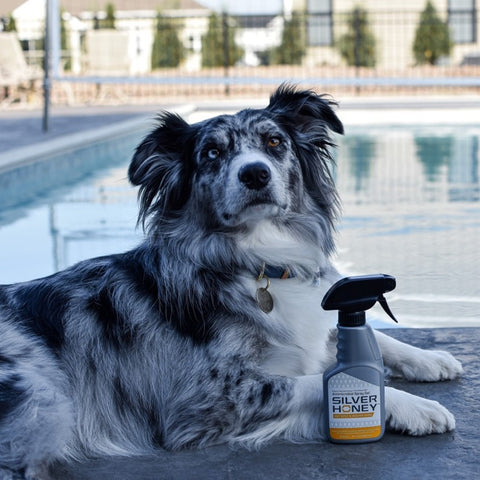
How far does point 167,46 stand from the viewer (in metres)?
28.9

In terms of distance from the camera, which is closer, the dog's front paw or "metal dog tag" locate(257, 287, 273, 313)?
the dog's front paw

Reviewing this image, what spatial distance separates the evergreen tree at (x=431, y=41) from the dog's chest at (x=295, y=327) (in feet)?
92.0

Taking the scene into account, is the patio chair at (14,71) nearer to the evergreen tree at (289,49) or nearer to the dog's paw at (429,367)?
the evergreen tree at (289,49)

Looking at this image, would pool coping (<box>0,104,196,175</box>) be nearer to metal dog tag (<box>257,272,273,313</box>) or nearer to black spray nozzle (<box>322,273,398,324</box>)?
metal dog tag (<box>257,272,273,313</box>)

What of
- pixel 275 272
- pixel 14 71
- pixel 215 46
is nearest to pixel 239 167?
pixel 275 272

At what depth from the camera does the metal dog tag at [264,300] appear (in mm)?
3301

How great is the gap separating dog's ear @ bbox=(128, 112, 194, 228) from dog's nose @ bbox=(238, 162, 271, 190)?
297 mm

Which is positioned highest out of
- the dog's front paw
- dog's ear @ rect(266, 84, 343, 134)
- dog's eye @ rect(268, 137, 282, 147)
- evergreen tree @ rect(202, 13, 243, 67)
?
evergreen tree @ rect(202, 13, 243, 67)

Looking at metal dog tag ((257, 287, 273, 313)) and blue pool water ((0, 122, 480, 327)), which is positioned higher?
metal dog tag ((257, 287, 273, 313))

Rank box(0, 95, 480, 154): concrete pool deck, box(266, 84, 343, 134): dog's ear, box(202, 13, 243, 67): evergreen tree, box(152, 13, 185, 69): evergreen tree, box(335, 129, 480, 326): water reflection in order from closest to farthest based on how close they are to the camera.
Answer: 1. box(266, 84, 343, 134): dog's ear
2. box(335, 129, 480, 326): water reflection
3. box(0, 95, 480, 154): concrete pool deck
4. box(202, 13, 243, 67): evergreen tree
5. box(152, 13, 185, 69): evergreen tree

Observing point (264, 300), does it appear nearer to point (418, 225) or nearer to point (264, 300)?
point (264, 300)

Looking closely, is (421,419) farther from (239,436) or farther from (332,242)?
(332,242)

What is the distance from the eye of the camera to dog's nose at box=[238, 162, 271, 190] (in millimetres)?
3307

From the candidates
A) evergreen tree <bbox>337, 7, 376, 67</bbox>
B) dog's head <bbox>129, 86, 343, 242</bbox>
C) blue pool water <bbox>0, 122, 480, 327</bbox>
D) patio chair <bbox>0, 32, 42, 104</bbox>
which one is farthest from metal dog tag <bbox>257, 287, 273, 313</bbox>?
evergreen tree <bbox>337, 7, 376, 67</bbox>
